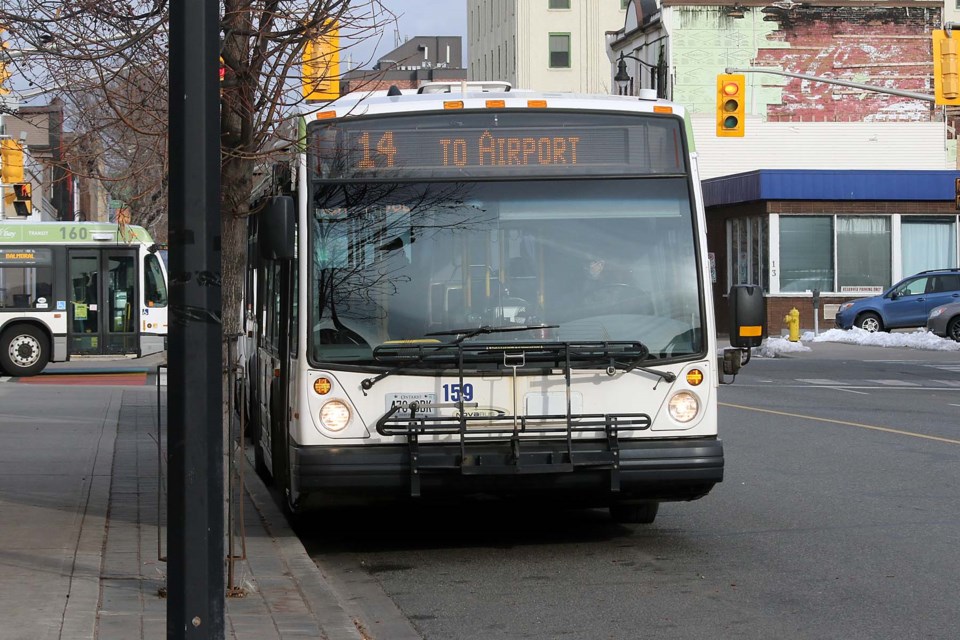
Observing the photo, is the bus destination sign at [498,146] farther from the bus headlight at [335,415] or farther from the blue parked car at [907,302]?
the blue parked car at [907,302]

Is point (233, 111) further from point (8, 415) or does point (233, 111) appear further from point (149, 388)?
point (149, 388)

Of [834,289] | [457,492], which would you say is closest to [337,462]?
[457,492]

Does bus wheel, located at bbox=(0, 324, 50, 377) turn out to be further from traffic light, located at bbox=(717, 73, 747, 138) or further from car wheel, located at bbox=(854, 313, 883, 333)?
car wheel, located at bbox=(854, 313, 883, 333)

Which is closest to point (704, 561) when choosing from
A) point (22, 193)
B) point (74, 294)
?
point (22, 193)

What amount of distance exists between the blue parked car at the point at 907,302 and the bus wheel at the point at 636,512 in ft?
93.4

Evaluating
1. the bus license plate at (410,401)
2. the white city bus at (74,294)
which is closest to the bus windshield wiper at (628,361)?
the bus license plate at (410,401)

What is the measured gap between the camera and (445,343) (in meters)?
8.55

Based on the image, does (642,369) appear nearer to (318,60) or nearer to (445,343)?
(445,343)

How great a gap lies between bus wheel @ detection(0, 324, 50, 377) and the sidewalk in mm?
14140

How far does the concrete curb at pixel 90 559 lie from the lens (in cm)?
659

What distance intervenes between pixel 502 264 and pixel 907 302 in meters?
31.5

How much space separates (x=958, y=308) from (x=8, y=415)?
2422cm

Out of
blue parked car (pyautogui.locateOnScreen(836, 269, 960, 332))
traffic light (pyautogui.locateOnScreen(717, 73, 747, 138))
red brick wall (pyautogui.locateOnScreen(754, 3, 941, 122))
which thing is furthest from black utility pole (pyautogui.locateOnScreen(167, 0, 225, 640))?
red brick wall (pyautogui.locateOnScreen(754, 3, 941, 122))

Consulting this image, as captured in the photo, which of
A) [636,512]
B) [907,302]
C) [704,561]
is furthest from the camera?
[907,302]
